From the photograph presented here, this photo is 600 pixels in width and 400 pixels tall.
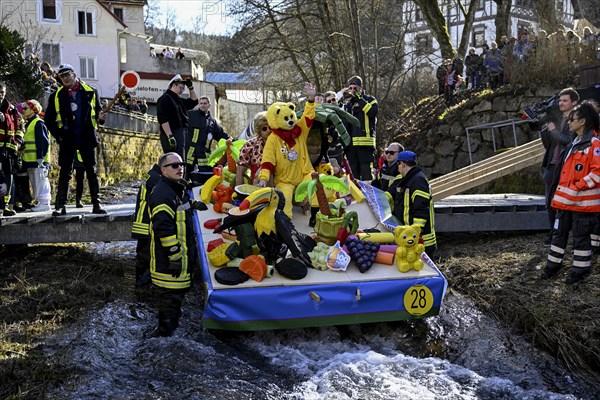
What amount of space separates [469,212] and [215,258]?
4.90m

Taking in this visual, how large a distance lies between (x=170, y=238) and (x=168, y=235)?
1.3 inches

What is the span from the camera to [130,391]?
537 centimetres

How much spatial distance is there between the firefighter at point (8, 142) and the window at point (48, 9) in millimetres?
Answer: 30643

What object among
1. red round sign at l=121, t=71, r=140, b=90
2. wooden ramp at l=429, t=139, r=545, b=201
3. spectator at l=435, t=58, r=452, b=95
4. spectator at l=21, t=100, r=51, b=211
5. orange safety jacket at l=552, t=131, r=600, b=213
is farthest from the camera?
spectator at l=435, t=58, r=452, b=95

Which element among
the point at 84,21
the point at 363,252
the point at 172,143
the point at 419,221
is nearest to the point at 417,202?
the point at 419,221

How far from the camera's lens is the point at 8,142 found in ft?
32.3

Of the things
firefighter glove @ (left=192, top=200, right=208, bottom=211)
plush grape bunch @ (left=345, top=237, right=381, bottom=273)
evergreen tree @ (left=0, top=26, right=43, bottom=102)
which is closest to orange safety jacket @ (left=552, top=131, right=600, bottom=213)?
plush grape bunch @ (left=345, top=237, right=381, bottom=273)

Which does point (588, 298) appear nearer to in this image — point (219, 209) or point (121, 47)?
point (219, 209)

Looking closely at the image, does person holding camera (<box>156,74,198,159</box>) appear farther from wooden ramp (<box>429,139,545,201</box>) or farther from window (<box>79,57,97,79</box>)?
window (<box>79,57,97,79</box>)

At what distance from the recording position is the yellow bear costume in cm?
807

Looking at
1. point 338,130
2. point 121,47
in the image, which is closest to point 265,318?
point 338,130

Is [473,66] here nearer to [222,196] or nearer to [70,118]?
[222,196]

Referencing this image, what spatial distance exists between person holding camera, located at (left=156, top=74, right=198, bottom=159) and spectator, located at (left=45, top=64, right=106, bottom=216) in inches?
35.4

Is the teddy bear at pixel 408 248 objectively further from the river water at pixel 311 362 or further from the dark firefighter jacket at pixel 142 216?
the dark firefighter jacket at pixel 142 216
